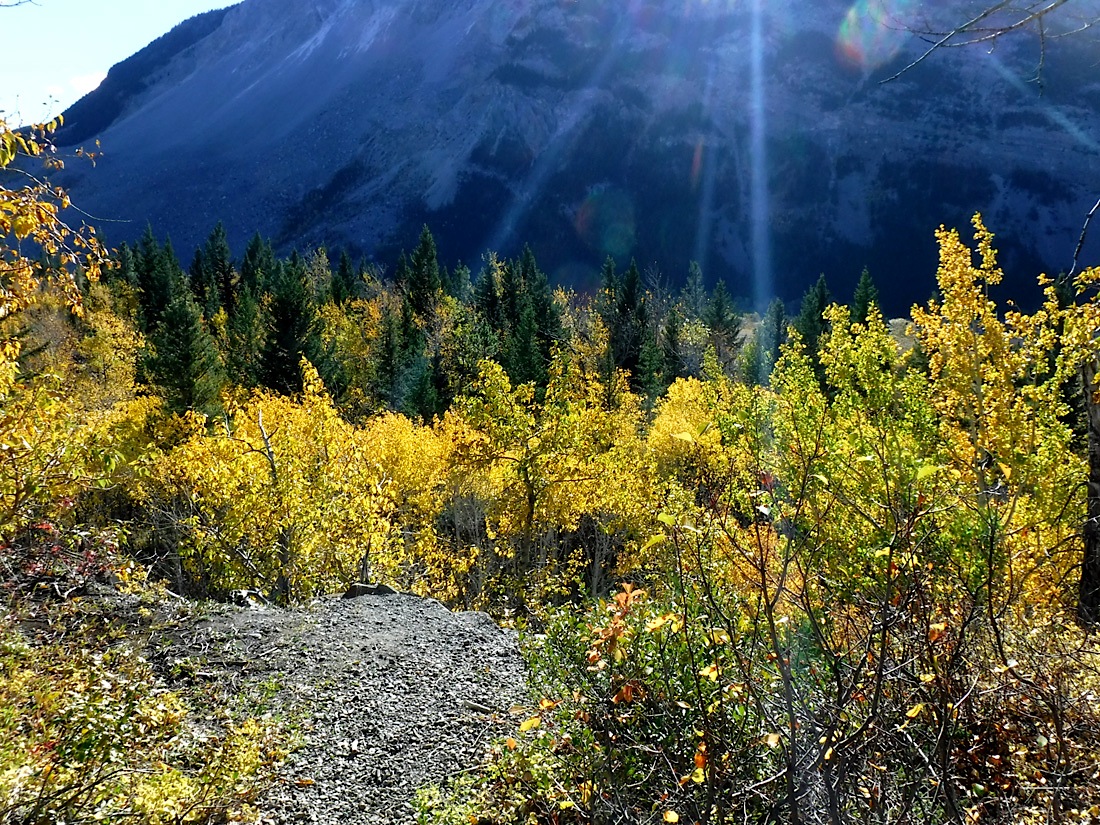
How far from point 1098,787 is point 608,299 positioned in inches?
2241

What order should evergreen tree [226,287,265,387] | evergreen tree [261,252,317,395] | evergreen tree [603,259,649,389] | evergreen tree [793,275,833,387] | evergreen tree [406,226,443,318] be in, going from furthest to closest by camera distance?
evergreen tree [406,226,443,318]
evergreen tree [603,259,649,389]
evergreen tree [793,275,833,387]
evergreen tree [226,287,265,387]
evergreen tree [261,252,317,395]

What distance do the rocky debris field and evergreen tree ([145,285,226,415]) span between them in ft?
75.1

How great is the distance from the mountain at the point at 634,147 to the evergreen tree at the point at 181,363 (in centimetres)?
11493

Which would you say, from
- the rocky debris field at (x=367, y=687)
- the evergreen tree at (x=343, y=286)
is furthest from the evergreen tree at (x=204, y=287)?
the rocky debris field at (x=367, y=687)

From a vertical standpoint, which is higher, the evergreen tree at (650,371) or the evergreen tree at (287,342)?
the evergreen tree at (287,342)

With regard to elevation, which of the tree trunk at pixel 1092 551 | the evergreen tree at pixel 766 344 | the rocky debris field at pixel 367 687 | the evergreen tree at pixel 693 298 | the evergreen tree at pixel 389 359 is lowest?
the evergreen tree at pixel 766 344

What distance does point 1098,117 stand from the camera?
140000 mm

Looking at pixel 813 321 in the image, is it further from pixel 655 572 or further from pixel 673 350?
pixel 655 572

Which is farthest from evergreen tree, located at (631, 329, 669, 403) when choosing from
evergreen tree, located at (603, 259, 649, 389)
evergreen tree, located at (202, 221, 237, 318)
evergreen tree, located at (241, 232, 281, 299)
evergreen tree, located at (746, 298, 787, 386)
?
evergreen tree, located at (202, 221, 237, 318)

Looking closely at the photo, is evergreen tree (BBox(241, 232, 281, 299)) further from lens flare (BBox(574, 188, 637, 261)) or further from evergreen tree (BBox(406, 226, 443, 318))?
lens flare (BBox(574, 188, 637, 261))

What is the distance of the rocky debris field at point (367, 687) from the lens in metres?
6.17

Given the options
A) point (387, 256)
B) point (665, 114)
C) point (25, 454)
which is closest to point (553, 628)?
point (25, 454)

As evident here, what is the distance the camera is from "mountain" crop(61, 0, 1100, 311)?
141750mm

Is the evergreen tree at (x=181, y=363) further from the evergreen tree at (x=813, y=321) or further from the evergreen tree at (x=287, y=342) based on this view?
the evergreen tree at (x=813, y=321)
